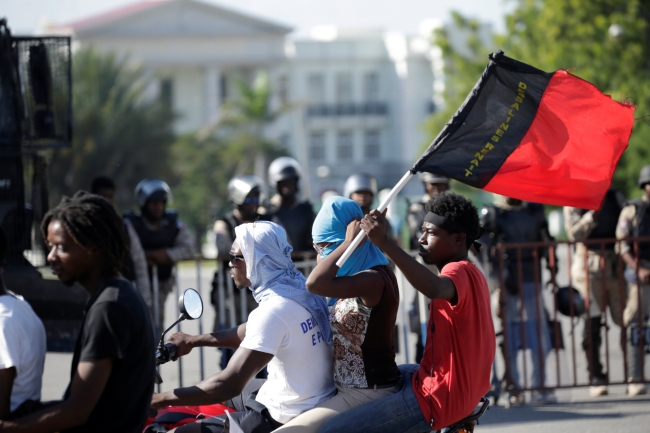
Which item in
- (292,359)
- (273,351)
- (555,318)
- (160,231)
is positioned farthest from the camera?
(160,231)

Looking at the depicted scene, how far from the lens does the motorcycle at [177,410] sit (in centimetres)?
421

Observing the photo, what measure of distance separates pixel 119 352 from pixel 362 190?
226 inches

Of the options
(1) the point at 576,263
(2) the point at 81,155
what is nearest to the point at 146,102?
(2) the point at 81,155

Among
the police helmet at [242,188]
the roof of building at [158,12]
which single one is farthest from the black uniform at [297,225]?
the roof of building at [158,12]

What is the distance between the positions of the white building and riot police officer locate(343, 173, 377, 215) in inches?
2330

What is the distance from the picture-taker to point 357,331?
4.11 m

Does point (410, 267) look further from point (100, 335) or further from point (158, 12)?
point (158, 12)

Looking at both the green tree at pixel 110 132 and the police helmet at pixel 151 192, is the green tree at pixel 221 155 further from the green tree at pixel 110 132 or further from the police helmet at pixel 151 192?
the police helmet at pixel 151 192

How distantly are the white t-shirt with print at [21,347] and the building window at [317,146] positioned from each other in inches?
3123

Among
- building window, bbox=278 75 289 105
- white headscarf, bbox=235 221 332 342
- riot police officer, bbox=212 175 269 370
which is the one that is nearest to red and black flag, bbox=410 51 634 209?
white headscarf, bbox=235 221 332 342

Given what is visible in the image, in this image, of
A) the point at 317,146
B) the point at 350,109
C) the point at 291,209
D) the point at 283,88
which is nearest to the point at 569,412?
the point at 291,209

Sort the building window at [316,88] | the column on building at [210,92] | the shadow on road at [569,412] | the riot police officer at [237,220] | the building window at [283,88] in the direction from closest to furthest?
the shadow on road at [569,412]
the riot police officer at [237,220]
the column on building at [210,92]
the building window at [283,88]
the building window at [316,88]

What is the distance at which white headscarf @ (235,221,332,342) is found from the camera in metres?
4.12

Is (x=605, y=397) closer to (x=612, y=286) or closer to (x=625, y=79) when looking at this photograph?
(x=612, y=286)
